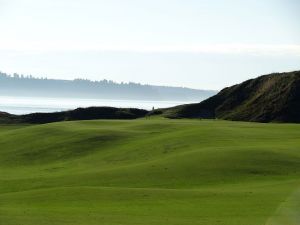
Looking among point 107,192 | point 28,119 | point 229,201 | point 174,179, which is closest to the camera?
point 229,201

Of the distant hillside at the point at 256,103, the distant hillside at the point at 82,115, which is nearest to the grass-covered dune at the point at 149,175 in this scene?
the distant hillside at the point at 256,103

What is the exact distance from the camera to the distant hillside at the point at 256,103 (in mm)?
103812

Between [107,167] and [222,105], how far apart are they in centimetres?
7397

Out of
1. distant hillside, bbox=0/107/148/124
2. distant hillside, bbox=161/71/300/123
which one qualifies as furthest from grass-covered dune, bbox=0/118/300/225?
distant hillside, bbox=0/107/148/124

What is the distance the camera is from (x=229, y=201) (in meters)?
30.8

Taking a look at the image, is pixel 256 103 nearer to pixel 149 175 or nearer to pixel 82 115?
pixel 82 115

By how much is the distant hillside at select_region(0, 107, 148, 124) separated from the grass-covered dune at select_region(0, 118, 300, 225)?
42.9 m

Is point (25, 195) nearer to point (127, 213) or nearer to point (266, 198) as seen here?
point (127, 213)

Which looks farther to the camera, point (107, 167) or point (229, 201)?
point (107, 167)

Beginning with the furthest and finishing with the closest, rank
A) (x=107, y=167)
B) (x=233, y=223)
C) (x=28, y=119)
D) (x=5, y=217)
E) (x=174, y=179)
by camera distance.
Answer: (x=28, y=119) → (x=107, y=167) → (x=174, y=179) → (x=5, y=217) → (x=233, y=223)

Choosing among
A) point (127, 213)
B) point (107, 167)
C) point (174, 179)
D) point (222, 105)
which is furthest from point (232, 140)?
point (222, 105)

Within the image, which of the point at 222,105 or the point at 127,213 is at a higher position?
the point at 222,105

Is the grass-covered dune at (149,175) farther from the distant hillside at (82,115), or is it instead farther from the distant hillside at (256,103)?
the distant hillside at (82,115)

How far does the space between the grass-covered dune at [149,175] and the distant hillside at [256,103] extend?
114 ft
